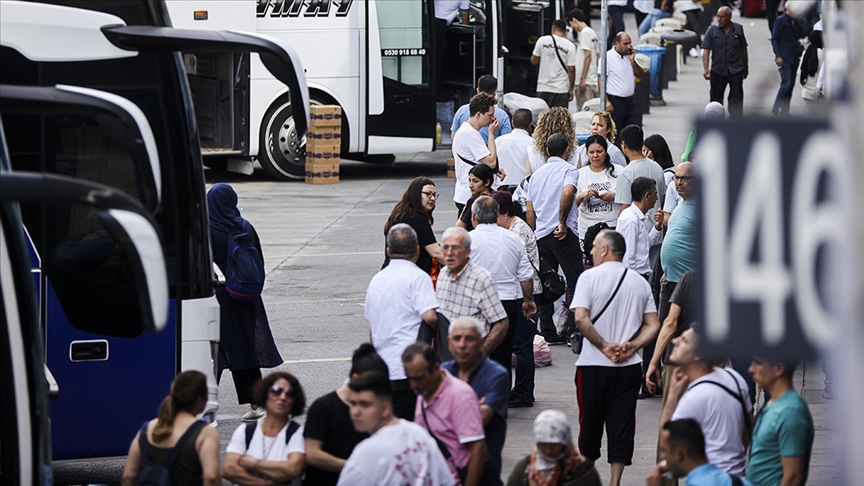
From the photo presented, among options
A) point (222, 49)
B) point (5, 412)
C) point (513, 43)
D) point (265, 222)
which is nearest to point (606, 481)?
point (222, 49)

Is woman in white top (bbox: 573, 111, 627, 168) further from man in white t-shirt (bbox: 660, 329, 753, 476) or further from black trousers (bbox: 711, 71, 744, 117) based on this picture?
black trousers (bbox: 711, 71, 744, 117)

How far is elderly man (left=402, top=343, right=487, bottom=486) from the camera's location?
6473 mm

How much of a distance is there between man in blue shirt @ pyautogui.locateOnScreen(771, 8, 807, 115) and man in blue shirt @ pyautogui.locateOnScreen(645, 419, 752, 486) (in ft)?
55.1

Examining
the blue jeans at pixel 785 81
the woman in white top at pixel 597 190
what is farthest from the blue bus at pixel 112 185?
the blue jeans at pixel 785 81

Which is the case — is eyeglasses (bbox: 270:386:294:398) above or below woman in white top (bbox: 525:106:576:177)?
below

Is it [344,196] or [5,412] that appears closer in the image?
[5,412]

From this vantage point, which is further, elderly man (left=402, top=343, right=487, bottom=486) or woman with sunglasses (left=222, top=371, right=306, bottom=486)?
woman with sunglasses (left=222, top=371, right=306, bottom=486)

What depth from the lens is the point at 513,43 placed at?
23078 mm

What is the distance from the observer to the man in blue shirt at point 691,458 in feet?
19.2

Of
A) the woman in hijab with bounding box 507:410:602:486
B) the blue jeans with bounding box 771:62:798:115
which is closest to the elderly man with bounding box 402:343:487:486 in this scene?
the woman in hijab with bounding box 507:410:602:486

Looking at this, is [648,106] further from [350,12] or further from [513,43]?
[350,12]

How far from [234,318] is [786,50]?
15464mm

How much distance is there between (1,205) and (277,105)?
49.4ft

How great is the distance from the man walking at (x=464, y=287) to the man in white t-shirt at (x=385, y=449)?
233 centimetres
